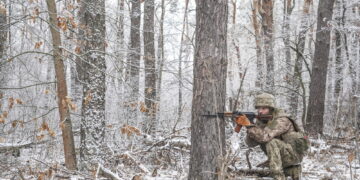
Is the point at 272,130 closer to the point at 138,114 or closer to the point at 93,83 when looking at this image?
the point at 93,83

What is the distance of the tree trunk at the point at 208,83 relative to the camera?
13.5 ft

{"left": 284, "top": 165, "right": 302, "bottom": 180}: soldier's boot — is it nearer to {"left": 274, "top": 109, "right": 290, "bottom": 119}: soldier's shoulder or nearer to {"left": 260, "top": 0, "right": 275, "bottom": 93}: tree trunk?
{"left": 274, "top": 109, "right": 290, "bottom": 119}: soldier's shoulder

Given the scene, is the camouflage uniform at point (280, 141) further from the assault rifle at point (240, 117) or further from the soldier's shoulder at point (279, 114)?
the assault rifle at point (240, 117)

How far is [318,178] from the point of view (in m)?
5.16

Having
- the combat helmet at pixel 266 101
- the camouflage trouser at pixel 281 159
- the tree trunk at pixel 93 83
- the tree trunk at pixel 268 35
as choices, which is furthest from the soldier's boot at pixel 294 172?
the tree trunk at pixel 268 35

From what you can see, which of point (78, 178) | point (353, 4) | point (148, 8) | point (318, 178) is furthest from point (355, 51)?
point (78, 178)

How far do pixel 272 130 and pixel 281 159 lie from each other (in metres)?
0.43

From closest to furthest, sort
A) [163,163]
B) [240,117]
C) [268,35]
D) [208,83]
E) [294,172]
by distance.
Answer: [208,83], [240,117], [294,172], [163,163], [268,35]

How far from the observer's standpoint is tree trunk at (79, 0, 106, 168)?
19.2 ft

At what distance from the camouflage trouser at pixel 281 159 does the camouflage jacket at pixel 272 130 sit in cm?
11

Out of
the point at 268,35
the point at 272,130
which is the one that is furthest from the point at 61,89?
the point at 268,35

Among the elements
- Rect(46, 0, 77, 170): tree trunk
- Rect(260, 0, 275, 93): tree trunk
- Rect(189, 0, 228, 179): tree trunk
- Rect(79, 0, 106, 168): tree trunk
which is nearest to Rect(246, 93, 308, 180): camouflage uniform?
Rect(189, 0, 228, 179): tree trunk

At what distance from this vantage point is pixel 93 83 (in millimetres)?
5914

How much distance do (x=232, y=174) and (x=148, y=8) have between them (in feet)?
20.2
